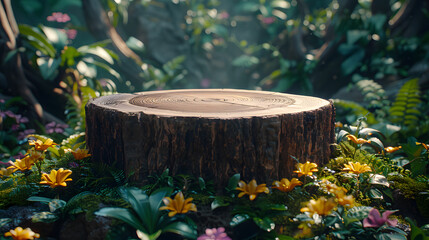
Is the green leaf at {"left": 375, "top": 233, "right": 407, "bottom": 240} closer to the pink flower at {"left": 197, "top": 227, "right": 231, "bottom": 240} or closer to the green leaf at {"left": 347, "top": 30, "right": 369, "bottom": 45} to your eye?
the pink flower at {"left": 197, "top": 227, "right": 231, "bottom": 240}

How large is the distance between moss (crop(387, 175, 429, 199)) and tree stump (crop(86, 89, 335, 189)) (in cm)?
57

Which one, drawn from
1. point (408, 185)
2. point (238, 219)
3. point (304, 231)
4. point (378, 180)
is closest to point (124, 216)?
point (238, 219)

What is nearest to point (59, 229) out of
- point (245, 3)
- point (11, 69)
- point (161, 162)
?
point (161, 162)

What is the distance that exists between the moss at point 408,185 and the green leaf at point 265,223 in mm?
1006

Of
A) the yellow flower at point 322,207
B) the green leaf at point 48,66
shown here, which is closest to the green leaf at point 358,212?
the yellow flower at point 322,207

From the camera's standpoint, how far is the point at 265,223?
164 cm

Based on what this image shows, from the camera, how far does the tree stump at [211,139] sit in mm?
1841

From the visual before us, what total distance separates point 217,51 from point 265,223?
24.3 feet

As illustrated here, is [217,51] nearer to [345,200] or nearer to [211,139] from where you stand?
[211,139]

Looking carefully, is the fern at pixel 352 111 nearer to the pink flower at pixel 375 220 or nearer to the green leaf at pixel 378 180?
the green leaf at pixel 378 180

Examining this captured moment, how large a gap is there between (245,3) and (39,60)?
6.33 meters

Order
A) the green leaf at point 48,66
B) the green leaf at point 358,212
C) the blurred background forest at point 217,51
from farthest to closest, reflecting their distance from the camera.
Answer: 1. the blurred background forest at point 217,51
2. the green leaf at point 48,66
3. the green leaf at point 358,212

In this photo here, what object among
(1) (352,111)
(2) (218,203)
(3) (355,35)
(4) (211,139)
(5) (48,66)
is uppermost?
(3) (355,35)

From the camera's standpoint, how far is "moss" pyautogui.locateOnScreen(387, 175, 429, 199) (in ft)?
6.72
